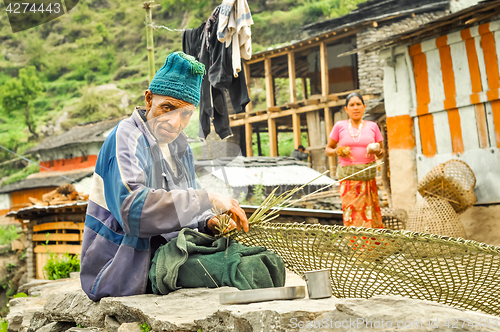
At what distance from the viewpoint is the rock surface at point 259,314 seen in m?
1.29

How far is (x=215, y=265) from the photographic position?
2.25 m

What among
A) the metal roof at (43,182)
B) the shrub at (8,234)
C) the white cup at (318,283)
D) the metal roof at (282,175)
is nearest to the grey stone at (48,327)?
the white cup at (318,283)

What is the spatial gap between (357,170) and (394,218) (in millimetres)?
2445

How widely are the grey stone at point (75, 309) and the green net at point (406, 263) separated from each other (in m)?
1.21

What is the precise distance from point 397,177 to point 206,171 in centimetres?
584

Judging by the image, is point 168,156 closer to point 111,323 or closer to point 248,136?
point 111,323

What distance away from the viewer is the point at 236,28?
5.01 m

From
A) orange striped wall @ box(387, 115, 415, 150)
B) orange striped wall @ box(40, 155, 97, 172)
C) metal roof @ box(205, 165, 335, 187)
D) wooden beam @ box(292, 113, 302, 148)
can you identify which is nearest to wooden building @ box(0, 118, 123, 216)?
orange striped wall @ box(40, 155, 97, 172)

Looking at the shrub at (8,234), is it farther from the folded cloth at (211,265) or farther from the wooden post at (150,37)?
the folded cloth at (211,265)

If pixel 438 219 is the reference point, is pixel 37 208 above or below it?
above

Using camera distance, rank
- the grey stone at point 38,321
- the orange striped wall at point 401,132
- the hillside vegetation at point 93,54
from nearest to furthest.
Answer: the grey stone at point 38,321, the orange striped wall at point 401,132, the hillside vegetation at point 93,54

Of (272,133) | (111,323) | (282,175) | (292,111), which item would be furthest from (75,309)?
(272,133)

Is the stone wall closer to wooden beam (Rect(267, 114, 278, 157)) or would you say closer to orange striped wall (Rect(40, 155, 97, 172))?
wooden beam (Rect(267, 114, 278, 157))

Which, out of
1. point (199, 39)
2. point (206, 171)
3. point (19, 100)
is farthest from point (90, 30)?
point (206, 171)
